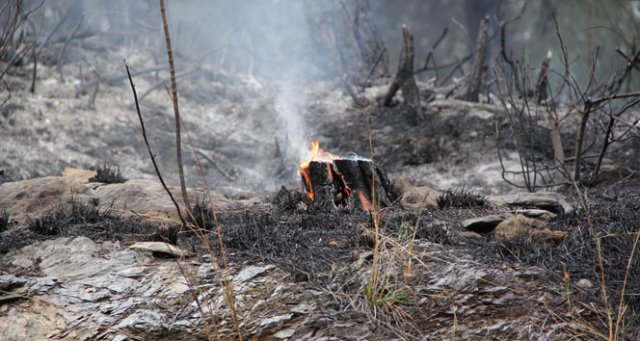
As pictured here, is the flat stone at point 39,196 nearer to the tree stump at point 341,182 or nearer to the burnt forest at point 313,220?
the burnt forest at point 313,220

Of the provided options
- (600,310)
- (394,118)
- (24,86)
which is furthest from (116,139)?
(600,310)

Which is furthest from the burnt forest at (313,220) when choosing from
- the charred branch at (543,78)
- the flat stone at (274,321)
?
the charred branch at (543,78)

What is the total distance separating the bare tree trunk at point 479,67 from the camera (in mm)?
9297

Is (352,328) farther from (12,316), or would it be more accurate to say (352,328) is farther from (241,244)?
(12,316)

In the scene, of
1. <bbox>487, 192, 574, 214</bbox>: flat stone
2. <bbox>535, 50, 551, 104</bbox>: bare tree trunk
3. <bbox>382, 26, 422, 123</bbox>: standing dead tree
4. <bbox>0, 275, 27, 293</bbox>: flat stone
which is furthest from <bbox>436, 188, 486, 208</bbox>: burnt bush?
<bbox>382, 26, 422, 123</bbox>: standing dead tree

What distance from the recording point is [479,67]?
948 centimetres

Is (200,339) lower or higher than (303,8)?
lower

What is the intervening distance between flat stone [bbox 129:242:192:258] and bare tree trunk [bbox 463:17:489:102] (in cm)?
660

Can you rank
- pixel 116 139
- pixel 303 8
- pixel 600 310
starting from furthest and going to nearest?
1. pixel 303 8
2. pixel 116 139
3. pixel 600 310

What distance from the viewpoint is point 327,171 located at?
17.0ft

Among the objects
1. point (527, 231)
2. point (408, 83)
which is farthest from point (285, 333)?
point (408, 83)

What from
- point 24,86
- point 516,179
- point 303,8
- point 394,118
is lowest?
point 516,179

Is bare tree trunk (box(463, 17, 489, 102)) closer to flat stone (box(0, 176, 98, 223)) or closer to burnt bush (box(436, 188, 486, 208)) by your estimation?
burnt bush (box(436, 188, 486, 208))

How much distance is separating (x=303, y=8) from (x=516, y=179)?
5.78 metres
